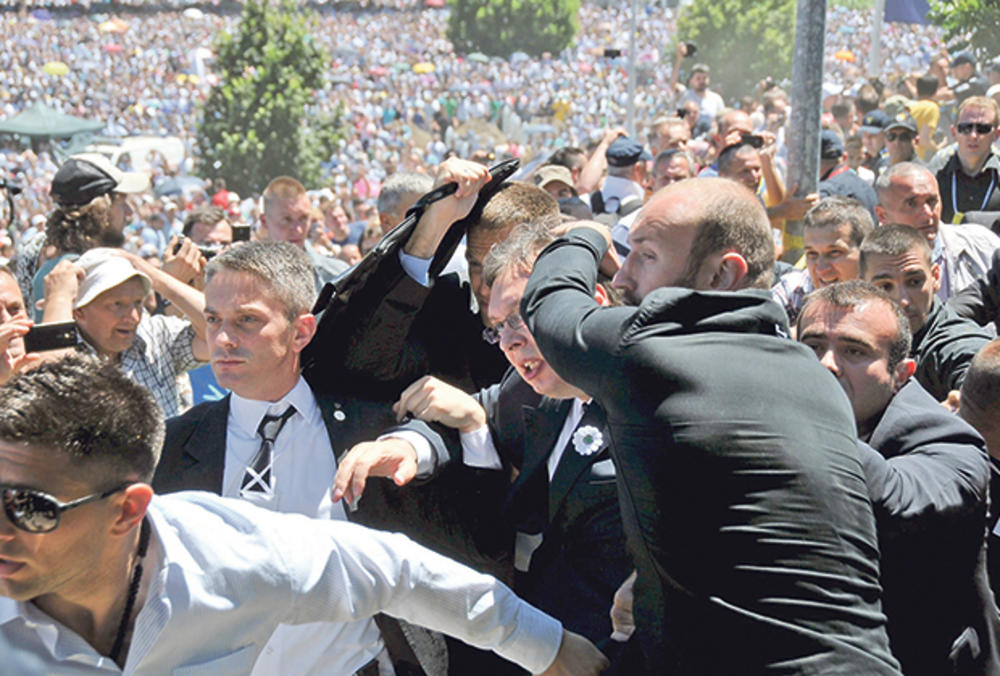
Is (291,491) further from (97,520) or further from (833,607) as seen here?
(833,607)

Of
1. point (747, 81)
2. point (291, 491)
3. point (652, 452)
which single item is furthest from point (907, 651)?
point (747, 81)

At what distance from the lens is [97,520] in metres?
2.28

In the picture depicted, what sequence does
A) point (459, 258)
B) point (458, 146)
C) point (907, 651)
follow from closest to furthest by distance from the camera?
point (907, 651) < point (459, 258) < point (458, 146)

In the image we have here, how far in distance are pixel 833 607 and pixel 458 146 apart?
3480 cm

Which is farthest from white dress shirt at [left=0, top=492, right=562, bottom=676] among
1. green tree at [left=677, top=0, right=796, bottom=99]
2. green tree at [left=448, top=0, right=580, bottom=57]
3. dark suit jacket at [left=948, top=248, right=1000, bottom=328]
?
green tree at [left=448, top=0, right=580, bottom=57]

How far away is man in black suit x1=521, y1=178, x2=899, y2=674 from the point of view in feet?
6.57

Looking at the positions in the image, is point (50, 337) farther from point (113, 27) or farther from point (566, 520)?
point (113, 27)

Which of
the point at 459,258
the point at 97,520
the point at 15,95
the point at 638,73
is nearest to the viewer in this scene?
the point at 97,520

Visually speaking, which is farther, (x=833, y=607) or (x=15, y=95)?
(x=15, y=95)

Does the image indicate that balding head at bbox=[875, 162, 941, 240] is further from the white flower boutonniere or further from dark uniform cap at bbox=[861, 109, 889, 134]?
dark uniform cap at bbox=[861, 109, 889, 134]

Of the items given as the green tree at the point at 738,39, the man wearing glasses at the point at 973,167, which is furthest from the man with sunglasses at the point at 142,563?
the green tree at the point at 738,39

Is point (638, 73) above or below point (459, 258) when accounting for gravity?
below

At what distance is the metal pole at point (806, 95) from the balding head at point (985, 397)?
3.17 meters

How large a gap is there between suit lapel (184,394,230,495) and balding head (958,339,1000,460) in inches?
81.5
